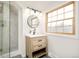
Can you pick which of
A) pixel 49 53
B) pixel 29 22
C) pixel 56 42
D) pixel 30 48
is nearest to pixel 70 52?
pixel 56 42

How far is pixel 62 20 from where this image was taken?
6.99 feet

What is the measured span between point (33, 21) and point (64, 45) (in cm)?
136

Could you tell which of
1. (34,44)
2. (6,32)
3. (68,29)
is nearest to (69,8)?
(68,29)

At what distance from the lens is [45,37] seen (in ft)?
7.84

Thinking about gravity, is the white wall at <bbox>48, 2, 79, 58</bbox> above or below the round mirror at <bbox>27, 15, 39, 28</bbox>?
below

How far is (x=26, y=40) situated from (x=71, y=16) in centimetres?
149

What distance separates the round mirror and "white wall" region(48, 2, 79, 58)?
2.23 feet

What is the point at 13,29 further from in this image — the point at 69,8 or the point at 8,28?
the point at 69,8

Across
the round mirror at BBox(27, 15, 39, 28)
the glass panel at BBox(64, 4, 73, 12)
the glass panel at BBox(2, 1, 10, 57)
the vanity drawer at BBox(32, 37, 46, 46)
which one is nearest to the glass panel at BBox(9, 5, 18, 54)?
the glass panel at BBox(2, 1, 10, 57)

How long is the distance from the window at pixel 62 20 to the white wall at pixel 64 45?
0.63 ft

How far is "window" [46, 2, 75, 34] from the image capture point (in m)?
1.86

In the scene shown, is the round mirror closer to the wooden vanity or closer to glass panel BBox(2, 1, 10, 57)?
the wooden vanity

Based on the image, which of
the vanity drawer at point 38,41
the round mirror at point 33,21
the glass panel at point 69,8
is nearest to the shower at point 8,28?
the round mirror at point 33,21

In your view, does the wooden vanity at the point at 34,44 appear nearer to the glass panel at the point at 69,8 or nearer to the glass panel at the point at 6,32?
the glass panel at the point at 6,32
